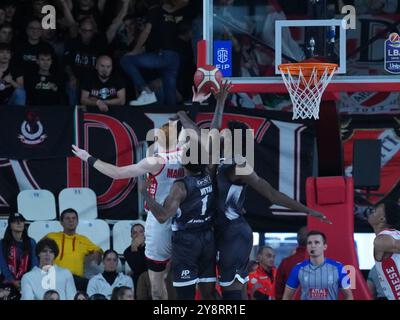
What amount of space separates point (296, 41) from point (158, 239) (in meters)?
2.39

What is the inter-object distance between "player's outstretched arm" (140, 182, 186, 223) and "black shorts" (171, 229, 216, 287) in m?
0.27

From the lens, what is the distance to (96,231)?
457 inches

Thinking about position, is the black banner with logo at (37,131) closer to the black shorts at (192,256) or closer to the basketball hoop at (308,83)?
the basketball hoop at (308,83)

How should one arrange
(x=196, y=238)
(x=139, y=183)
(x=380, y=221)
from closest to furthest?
(x=196, y=238) → (x=380, y=221) → (x=139, y=183)

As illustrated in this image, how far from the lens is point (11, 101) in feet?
38.8

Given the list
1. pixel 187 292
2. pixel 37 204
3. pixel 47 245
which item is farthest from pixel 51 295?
pixel 187 292

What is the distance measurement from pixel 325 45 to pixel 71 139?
2.99 metres

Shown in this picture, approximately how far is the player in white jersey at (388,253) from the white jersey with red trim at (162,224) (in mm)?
1704

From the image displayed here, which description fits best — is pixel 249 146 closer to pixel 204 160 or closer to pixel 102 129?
pixel 102 129

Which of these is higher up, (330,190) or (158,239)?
(330,190)

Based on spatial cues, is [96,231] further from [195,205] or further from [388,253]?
[388,253]
